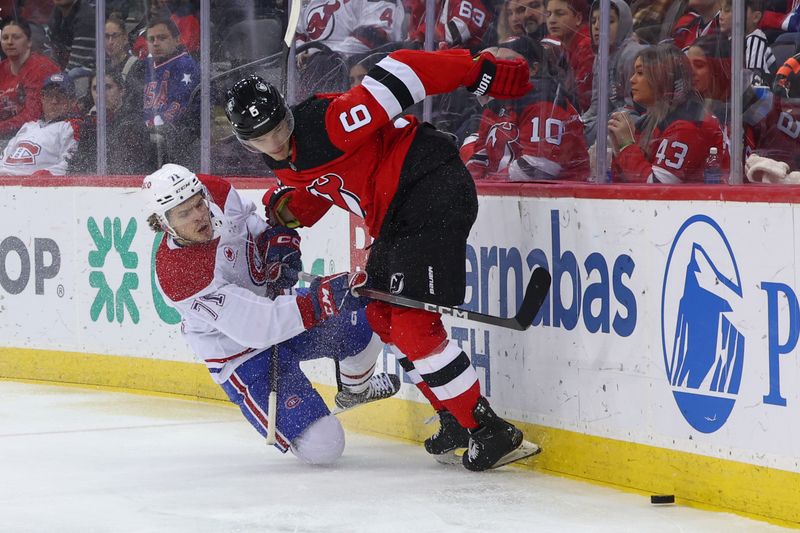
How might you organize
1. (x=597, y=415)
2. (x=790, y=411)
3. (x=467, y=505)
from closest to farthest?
(x=790, y=411) < (x=467, y=505) < (x=597, y=415)

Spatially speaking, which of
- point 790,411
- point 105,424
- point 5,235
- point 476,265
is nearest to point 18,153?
point 5,235

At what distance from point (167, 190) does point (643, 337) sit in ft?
4.51

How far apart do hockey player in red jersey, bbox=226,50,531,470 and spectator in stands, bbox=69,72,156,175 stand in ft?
6.33

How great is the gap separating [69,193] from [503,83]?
8.29ft

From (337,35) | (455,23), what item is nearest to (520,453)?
(455,23)

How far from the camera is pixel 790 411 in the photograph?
125 inches

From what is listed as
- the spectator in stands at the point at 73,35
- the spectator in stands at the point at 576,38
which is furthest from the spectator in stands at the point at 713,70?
the spectator in stands at the point at 73,35

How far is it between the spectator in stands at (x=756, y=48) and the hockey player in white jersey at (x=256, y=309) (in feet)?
3.88

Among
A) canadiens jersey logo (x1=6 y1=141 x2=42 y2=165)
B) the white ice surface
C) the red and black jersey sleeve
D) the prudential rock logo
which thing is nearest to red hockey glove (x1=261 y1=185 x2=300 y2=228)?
the red and black jersey sleeve

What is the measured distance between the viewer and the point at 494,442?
3.78 m

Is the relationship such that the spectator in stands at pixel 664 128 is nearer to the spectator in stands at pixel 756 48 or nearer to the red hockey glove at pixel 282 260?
the spectator in stands at pixel 756 48

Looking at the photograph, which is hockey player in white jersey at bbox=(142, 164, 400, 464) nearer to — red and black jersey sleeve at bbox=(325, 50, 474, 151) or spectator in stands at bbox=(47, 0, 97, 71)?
red and black jersey sleeve at bbox=(325, 50, 474, 151)

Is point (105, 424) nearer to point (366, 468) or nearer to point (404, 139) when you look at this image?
point (366, 468)

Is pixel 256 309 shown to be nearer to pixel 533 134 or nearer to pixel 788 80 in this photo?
pixel 533 134
